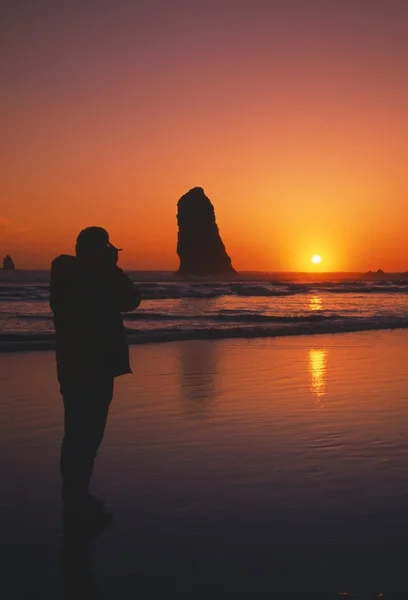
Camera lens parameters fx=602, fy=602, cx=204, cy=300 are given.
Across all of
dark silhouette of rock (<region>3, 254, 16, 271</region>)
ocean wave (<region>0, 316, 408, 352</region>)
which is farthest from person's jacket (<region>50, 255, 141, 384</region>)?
dark silhouette of rock (<region>3, 254, 16, 271</region>)

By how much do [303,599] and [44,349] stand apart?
42.1ft

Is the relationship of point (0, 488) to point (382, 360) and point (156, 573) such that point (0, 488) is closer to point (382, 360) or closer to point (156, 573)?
point (156, 573)

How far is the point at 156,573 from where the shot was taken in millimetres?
3424

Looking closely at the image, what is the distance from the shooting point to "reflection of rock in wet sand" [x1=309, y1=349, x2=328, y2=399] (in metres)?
9.10

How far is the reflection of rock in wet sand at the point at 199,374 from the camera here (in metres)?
8.34

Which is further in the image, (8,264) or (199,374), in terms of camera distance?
(8,264)

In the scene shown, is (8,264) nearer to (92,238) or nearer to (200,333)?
(200,333)

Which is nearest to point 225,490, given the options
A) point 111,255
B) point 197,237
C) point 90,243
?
point 111,255

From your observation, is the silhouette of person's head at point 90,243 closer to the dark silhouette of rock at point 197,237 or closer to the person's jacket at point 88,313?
the person's jacket at point 88,313

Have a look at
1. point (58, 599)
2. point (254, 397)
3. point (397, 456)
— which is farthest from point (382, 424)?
point (58, 599)

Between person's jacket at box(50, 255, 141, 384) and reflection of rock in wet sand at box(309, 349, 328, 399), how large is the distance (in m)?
4.94

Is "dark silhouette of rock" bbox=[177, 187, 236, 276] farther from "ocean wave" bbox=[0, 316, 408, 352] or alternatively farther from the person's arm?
the person's arm

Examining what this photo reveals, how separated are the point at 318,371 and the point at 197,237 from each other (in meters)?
136

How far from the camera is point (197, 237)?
146 meters
